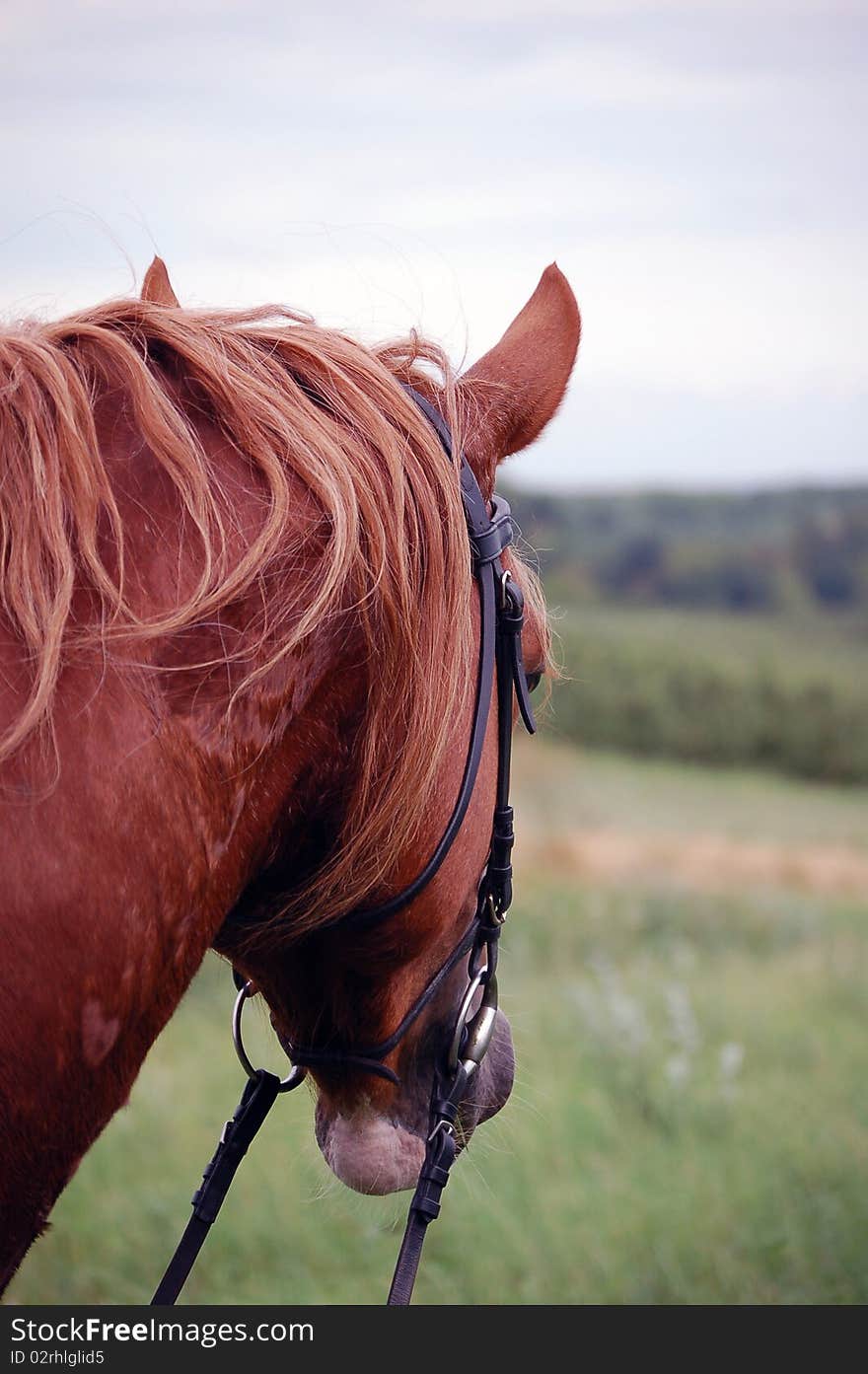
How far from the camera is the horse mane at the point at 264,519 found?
1.12m

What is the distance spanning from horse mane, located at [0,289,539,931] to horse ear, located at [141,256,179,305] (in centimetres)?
37

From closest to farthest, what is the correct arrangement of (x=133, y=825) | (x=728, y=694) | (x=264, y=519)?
Result: (x=133, y=825) < (x=264, y=519) < (x=728, y=694)

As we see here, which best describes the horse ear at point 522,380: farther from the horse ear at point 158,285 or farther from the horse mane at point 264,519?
the horse ear at point 158,285

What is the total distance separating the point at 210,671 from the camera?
1159 mm

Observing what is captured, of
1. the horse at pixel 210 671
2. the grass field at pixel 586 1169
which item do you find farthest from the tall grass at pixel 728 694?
the horse at pixel 210 671

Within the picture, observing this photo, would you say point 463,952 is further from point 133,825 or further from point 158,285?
point 158,285

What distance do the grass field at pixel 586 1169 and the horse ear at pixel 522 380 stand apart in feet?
3.72

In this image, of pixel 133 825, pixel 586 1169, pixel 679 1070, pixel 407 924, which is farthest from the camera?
pixel 679 1070

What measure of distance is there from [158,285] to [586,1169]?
385 centimetres

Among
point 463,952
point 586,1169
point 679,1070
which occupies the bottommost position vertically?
point 586,1169

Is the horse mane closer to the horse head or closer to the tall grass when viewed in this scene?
the horse head

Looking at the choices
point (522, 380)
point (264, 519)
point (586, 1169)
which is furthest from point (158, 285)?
point (586, 1169)
